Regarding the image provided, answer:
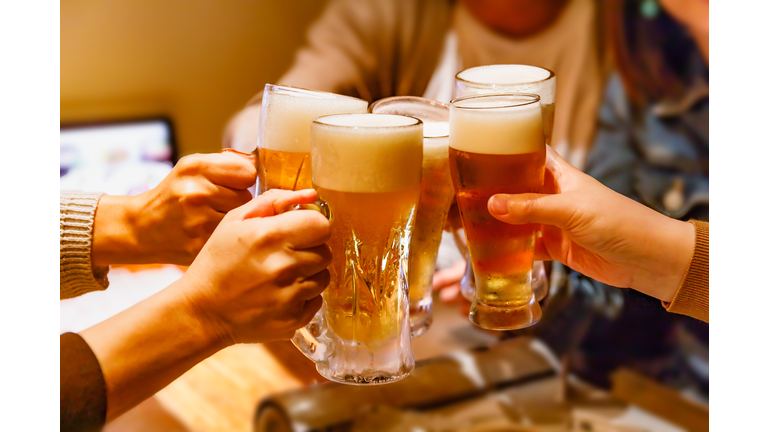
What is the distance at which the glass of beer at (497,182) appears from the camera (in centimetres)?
78

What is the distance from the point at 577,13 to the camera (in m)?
1.70

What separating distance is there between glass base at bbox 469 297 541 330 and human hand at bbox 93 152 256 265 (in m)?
0.44

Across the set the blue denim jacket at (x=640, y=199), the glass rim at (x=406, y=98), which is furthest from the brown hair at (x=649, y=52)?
the glass rim at (x=406, y=98)

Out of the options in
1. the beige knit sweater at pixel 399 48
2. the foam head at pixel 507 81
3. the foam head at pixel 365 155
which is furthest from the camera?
the beige knit sweater at pixel 399 48

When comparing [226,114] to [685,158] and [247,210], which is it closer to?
[247,210]

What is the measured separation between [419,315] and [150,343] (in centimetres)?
45

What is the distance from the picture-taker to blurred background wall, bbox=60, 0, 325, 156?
1356 mm

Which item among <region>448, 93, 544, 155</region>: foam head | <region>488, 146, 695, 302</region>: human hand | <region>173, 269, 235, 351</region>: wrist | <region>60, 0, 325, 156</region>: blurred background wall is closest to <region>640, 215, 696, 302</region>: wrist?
<region>488, 146, 695, 302</region>: human hand

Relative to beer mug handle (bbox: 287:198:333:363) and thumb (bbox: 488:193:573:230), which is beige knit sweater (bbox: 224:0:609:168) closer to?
beer mug handle (bbox: 287:198:333:363)

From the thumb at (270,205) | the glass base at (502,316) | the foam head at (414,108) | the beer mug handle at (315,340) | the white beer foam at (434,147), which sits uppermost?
the foam head at (414,108)

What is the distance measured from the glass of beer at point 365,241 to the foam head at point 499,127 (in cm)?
7

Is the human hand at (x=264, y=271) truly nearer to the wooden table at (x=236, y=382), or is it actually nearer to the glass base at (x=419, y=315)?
the glass base at (x=419, y=315)

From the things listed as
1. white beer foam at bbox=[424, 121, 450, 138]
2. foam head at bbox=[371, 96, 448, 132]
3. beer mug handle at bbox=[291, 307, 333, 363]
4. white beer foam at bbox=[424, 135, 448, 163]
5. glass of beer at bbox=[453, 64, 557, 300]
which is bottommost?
beer mug handle at bbox=[291, 307, 333, 363]
